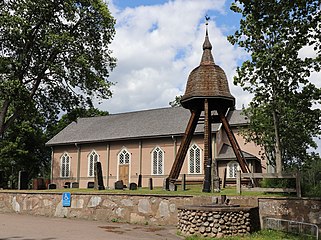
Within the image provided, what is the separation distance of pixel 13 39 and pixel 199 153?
17.5 m

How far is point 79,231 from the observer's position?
13492 mm

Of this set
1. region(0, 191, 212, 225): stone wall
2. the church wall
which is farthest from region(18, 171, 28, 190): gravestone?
the church wall

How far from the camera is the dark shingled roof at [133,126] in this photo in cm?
3528

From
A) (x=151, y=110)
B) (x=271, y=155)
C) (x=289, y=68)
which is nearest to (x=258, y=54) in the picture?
(x=289, y=68)

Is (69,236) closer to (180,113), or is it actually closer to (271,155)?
(271,155)

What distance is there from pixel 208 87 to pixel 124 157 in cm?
1916

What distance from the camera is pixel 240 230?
12672mm

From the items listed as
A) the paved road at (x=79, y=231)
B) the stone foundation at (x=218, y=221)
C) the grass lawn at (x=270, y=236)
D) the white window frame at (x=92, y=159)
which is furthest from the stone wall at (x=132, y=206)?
the white window frame at (x=92, y=159)

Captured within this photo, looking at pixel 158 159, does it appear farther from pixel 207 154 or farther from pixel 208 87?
pixel 207 154

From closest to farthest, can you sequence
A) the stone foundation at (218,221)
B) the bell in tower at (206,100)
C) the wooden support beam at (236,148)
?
the stone foundation at (218,221)
the wooden support beam at (236,148)
the bell in tower at (206,100)

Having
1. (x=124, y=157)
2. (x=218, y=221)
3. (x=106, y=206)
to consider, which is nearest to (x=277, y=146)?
(x=106, y=206)

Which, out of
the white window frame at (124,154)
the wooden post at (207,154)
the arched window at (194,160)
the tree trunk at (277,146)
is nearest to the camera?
the wooden post at (207,154)

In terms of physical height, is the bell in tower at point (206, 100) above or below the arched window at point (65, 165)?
above

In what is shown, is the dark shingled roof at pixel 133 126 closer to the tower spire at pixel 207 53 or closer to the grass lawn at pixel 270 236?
the tower spire at pixel 207 53
